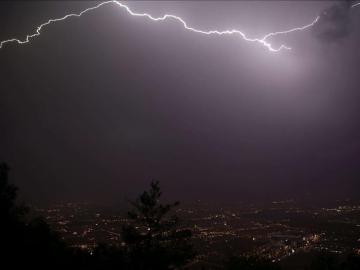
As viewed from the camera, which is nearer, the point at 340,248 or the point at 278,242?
the point at 340,248

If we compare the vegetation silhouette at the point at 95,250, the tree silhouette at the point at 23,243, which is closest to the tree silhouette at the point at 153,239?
the vegetation silhouette at the point at 95,250

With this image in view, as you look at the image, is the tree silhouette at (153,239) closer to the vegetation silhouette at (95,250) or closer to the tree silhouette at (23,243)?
the vegetation silhouette at (95,250)

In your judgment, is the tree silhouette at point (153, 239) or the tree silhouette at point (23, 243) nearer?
the tree silhouette at point (23, 243)

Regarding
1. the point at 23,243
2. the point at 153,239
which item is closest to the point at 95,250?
the point at 153,239

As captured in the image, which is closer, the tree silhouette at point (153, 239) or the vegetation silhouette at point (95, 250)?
the vegetation silhouette at point (95, 250)

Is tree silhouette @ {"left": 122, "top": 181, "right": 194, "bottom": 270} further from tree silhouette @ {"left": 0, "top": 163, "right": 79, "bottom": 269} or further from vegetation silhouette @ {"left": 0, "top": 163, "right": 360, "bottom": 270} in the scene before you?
tree silhouette @ {"left": 0, "top": 163, "right": 79, "bottom": 269}

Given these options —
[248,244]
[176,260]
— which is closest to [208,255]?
[248,244]

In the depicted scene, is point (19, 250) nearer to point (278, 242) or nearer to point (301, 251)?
point (301, 251)

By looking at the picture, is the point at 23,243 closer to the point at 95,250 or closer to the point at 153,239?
the point at 95,250
